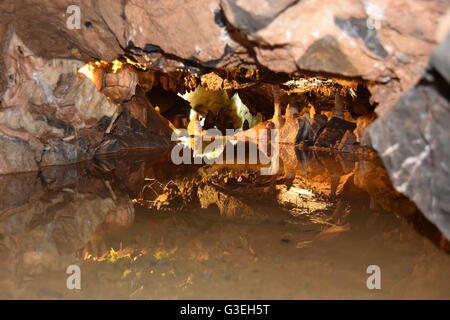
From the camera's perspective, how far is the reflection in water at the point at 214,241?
2.23 m

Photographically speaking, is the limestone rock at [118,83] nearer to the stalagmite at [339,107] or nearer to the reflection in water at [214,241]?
the reflection in water at [214,241]

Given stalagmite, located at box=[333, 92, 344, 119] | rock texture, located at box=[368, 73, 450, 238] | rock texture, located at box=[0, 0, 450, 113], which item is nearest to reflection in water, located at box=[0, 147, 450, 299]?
rock texture, located at box=[368, 73, 450, 238]

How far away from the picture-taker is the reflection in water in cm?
223

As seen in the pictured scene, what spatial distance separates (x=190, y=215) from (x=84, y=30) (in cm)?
285

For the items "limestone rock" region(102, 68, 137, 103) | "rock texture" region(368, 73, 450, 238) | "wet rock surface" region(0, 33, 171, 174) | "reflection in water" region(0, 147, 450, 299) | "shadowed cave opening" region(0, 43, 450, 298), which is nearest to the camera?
"rock texture" region(368, 73, 450, 238)

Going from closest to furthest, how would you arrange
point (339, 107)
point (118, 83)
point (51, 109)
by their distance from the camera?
point (51, 109), point (118, 83), point (339, 107)

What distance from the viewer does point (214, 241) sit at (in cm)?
306

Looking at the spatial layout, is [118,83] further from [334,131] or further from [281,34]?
[334,131]

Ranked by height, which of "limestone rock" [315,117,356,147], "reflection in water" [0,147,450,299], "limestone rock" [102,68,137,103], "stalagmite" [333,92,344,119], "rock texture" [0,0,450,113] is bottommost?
"reflection in water" [0,147,450,299]

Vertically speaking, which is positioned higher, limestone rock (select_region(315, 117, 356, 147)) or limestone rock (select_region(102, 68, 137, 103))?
limestone rock (select_region(315, 117, 356, 147))

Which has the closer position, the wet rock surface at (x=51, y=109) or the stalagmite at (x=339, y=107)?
the wet rock surface at (x=51, y=109)

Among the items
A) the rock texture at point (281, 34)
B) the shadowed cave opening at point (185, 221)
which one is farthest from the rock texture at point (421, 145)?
the rock texture at point (281, 34)

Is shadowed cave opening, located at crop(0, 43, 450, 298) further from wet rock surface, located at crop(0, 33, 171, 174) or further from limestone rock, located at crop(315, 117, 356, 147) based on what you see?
limestone rock, located at crop(315, 117, 356, 147)

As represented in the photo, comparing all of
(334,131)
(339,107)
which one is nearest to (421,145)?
(334,131)
